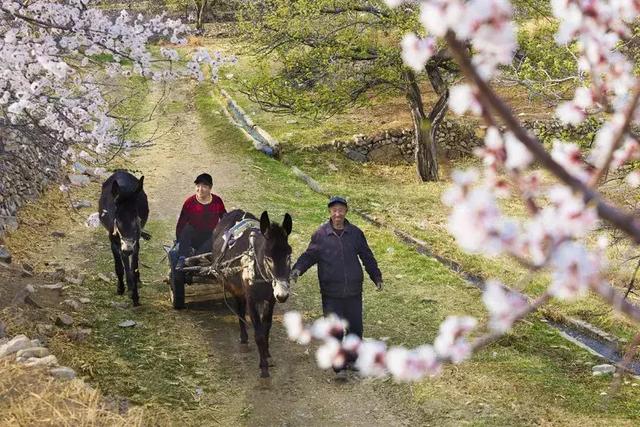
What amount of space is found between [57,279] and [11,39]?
14.6 ft

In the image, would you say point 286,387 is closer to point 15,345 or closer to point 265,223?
point 265,223

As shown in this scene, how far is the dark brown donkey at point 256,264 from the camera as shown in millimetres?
7984

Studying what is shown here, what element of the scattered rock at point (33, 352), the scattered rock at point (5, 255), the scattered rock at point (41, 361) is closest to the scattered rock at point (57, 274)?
the scattered rock at point (5, 255)

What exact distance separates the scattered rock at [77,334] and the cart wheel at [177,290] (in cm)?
128

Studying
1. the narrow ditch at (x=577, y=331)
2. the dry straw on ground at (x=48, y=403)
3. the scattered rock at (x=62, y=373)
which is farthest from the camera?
the narrow ditch at (x=577, y=331)

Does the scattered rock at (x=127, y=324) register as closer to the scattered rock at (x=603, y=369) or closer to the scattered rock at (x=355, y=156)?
the scattered rock at (x=603, y=369)

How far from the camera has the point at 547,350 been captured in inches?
392

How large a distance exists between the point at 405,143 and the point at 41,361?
18224 millimetres

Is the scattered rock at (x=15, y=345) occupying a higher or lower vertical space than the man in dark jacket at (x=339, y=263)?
lower

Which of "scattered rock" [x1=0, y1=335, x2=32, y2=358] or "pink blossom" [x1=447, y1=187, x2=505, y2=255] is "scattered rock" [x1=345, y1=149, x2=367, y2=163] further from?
"pink blossom" [x1=447, y1=187, x2=505, y2=255]

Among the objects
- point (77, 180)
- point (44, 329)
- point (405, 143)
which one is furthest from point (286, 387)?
point (405, 143)

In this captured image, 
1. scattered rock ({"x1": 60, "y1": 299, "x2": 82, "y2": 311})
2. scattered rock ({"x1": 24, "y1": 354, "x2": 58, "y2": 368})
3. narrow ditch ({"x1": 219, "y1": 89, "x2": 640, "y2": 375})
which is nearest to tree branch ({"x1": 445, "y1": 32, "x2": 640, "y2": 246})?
narrow ditch ({"x1": 219, "y1": 89, "x2": 640, "y2": 375})

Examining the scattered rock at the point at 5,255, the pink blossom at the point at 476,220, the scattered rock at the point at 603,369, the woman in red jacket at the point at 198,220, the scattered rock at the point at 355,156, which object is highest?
the scattered rock at the point at 355,156

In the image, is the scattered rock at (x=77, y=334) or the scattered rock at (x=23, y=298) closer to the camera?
the scattered rock at (x=77, y=334)
